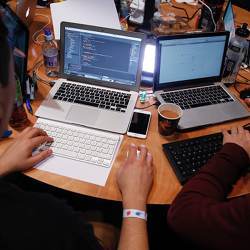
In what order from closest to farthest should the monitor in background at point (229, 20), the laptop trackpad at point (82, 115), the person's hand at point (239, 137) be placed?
the person's hand at point (239, 137)
the laptop trackpad at point (82, 115)
the monitor in background at point (229, 20)

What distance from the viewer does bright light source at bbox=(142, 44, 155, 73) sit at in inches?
52.4

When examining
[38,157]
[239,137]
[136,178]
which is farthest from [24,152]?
[239,137]

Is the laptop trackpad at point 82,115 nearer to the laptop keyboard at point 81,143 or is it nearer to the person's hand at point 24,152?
the laptop keyboard at point 81,143

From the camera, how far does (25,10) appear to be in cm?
157

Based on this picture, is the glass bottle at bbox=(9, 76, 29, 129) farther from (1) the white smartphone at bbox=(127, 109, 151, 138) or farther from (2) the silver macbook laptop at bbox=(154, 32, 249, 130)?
(2) the silver macbook laptop at bbox=(154, 32, 249, 130)

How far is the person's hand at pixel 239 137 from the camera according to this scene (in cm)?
110

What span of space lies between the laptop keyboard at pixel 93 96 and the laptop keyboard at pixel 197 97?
0.61ft

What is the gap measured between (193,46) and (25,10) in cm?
89

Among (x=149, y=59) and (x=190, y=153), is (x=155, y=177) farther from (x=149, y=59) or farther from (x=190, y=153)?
(x=149, y=59)

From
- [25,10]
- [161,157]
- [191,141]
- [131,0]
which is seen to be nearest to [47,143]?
[161,157]

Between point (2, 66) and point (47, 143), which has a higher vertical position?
point (2, 66)

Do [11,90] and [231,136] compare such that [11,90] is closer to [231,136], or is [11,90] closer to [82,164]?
[82,164]

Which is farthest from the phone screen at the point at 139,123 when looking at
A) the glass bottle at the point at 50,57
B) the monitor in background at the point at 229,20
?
the monitor in background at the point at 229,20

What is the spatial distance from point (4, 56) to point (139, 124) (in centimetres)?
71
